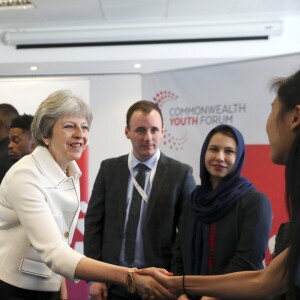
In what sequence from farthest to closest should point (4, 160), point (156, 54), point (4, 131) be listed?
point (156, 54) < point (4, 131) < point (4, 160)

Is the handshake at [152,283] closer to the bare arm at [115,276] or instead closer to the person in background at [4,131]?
the bare arm at [115,276]

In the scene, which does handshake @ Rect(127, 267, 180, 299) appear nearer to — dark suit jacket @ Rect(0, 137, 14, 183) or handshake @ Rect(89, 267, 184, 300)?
handshake @ Rect(89, 267, 184, 300)

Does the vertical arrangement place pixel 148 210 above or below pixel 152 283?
above

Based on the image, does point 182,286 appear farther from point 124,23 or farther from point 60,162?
point 124,23

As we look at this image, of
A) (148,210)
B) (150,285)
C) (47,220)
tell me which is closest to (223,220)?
(148,210)

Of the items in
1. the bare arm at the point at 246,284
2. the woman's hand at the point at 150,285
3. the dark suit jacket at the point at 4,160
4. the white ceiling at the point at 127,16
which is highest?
the white ceiling at the point at 127,16

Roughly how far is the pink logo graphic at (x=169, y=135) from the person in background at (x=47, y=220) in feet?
5.79

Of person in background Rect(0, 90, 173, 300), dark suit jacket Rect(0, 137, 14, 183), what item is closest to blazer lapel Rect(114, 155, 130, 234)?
person in background Rect(0, 90, 173, 300)

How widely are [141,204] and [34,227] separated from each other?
77 cm

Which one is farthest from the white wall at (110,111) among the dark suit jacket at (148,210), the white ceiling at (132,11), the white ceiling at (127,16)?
the dark suit jacket at (148,210)

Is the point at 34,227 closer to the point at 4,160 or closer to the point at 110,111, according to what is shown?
the point at 4,160

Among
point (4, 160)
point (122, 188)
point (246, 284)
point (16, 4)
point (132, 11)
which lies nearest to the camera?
point (246, 284)

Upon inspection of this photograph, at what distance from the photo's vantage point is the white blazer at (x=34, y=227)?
1.58 metres

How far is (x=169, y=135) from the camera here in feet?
11.6
